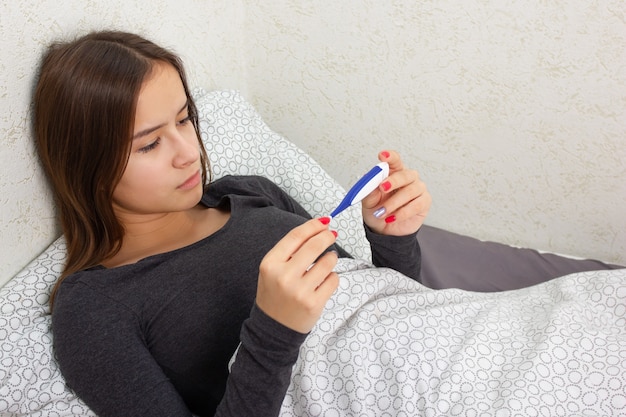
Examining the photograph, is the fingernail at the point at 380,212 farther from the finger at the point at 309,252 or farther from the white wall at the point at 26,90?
the white wall at the point at 26,90

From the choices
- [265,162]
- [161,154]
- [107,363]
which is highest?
[161,154]

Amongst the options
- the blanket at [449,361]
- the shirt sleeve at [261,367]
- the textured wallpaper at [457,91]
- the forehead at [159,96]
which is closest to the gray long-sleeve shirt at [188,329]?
the shirt sleeve at [261,367]

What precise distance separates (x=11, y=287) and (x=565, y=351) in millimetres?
796

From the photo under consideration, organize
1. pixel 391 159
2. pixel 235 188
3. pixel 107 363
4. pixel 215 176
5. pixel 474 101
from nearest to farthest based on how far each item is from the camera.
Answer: pixel 107 363 → pixel 391 159 → pixel 235 188 → pixel 215 176 → pixel 474 101

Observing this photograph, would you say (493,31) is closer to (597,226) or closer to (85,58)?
(597,226)

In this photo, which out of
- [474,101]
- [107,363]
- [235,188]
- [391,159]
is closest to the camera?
[107,363]

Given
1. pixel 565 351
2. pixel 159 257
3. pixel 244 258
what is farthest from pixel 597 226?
pixel 159 257

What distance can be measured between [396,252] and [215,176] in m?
0.42

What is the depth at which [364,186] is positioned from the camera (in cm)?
89

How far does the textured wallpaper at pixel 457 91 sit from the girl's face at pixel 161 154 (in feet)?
0.93

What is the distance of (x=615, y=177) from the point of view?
1421 millimetres

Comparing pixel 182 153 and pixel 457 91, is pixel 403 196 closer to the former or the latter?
pixel 182 153

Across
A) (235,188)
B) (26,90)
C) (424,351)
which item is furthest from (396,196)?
(26,90)

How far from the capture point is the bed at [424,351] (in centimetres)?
86
